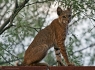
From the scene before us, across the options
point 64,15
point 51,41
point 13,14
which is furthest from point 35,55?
point 13,14

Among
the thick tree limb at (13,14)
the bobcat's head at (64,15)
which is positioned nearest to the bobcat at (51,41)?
the bobcat's head at (64,15)

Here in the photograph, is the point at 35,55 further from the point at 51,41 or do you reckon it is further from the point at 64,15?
the point at 64,15

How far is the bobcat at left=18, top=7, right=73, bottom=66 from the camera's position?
8078 millimetres

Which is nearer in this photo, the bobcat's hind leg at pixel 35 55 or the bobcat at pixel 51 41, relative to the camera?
the bobcat's hind leg at pixel 35 55

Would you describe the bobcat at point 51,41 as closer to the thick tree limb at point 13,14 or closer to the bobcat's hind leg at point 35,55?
the bobcat's hind leg at point 35,55

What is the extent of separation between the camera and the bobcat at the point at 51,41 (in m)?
8.08

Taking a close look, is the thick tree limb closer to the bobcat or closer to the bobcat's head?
the bobcat

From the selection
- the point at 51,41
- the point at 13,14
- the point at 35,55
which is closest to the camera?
the point at 35,55

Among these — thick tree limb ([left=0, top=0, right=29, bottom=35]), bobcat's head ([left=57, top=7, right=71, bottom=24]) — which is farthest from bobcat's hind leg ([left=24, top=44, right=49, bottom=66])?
thick tree limb ([left=0, top=0, right=29, bottom=35])

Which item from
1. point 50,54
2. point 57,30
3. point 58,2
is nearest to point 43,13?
point 50,54

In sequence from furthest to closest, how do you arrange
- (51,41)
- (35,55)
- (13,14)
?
(13,14) → (51,41) → (35,55)

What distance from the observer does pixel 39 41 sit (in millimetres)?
8539

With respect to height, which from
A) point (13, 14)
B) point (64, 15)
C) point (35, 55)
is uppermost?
point (64, 15)

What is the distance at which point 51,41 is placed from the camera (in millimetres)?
8758
